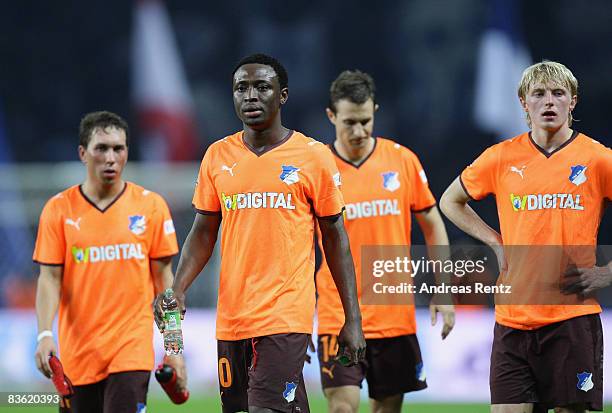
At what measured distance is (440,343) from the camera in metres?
11.9

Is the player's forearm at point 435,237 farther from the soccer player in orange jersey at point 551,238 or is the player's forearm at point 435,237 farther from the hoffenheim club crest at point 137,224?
the hoffenheim club crest at point 137,224

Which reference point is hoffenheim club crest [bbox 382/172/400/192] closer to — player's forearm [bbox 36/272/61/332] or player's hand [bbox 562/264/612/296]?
player's hand [bbox 562/264/612/296]

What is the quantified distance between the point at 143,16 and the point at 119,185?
12.0m

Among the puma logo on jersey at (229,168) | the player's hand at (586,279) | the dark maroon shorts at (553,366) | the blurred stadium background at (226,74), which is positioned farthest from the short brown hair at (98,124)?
the blurred stadium background at (226,74)

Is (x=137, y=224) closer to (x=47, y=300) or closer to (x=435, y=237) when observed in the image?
(x=47, y=300)

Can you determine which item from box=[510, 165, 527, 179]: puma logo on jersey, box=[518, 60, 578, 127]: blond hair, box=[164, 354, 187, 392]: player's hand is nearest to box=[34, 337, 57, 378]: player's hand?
box=[164, 354, 187, 392]: player's hand

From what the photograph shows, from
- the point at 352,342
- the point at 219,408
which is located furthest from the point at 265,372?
the point at 219,408

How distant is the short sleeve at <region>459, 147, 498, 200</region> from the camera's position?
21.9 feet

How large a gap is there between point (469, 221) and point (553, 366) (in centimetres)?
107

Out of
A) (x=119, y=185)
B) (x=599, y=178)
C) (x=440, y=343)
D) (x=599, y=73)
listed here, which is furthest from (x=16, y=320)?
(x=599, y=73)

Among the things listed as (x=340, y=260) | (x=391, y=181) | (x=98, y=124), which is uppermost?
(x=98, y=124)

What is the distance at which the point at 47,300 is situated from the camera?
721cm

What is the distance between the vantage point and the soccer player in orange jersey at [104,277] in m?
7.13

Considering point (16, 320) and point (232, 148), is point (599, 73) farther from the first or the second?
point (232, 148)
